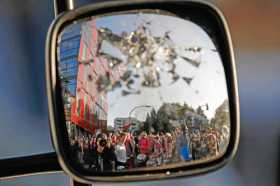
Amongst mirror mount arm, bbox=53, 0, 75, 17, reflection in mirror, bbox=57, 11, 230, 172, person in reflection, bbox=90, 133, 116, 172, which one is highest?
mirror mount arm, bbox=53, 0, 75, 17

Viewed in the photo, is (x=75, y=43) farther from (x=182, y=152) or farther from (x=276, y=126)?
(x=276, y=126)

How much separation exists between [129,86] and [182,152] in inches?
4.5

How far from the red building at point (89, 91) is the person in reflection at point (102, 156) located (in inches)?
0.7

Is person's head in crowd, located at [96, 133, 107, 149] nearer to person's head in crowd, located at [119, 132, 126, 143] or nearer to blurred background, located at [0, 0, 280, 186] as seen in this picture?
person's head in crowd, located at [119, 132, 126, 143]

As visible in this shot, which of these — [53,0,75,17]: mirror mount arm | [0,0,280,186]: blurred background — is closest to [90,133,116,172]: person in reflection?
[53,0,75,17]: mirror mount arm

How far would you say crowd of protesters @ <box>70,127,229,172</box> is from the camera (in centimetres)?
57

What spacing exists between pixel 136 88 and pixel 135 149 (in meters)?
0.08

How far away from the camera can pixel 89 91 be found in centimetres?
56

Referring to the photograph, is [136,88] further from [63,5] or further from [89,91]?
[63,5]

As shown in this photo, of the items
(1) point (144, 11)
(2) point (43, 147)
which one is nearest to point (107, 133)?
(1) point (144, 11)

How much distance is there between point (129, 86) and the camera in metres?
0.56

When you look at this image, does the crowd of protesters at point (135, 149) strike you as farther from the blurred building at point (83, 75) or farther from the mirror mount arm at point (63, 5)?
the mirror mount arm at point (63, 5)

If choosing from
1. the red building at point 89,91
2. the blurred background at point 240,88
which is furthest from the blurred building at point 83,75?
the blurred background at point 240,88

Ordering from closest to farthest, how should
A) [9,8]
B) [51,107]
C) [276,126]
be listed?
[51,107]
[9,8]
[276,126]
